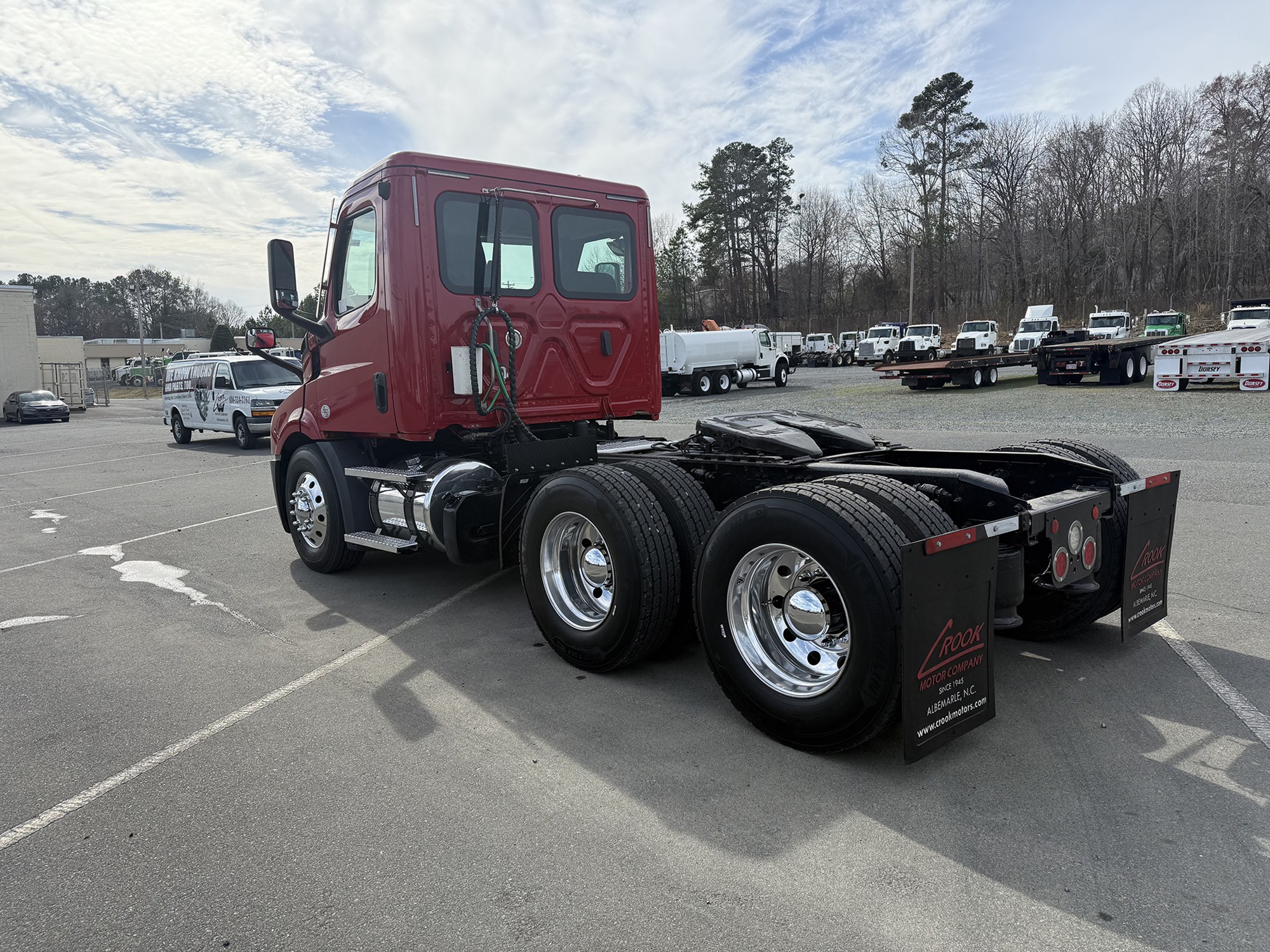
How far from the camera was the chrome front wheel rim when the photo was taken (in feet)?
22.5

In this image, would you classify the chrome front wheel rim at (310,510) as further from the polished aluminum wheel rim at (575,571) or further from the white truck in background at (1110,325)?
the white truck in background at (1110,325)

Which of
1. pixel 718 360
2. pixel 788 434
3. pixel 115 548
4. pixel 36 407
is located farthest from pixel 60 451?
pixel 788 434

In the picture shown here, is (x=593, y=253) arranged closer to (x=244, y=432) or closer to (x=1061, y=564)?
(x=1061, y=564)

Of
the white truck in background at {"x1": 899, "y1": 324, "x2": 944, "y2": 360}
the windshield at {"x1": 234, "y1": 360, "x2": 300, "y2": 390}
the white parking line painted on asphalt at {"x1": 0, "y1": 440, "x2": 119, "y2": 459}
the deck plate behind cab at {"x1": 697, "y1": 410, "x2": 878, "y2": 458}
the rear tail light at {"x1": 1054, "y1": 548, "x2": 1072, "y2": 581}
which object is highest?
the white truck in background at {"x1": 899, "y1": 324, "x2": 944, "y2": 360}

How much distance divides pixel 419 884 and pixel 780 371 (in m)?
34.1

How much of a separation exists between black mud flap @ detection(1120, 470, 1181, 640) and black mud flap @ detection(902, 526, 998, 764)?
1235 millimetres

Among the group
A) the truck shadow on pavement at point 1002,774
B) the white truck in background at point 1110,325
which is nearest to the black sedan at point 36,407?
the truck shadow on pavement at point 1002,774

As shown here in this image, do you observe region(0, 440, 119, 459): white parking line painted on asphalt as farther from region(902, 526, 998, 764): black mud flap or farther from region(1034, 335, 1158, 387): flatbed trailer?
region(1034, 335, 1158, 387): flatbed trailer

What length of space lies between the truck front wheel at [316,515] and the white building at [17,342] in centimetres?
4573

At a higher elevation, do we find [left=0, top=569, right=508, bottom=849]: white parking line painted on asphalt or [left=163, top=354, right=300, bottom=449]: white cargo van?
[left=163, top=354, right=300, bottom=449]: white cargo van

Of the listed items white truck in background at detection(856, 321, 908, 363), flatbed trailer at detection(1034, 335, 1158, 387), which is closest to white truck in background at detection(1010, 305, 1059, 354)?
white truck in background at detection(856, 321, 908, 363)

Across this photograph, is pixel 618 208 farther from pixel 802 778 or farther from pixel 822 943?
pixel 822 943

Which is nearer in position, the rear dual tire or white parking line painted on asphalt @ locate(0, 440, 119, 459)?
the rear dual tire

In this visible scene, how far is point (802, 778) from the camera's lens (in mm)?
3320
